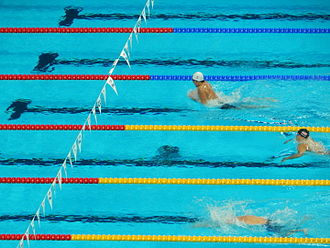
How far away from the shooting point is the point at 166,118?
5.86 m

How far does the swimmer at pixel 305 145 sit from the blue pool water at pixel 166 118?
5 centimetres

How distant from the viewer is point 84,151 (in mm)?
5656

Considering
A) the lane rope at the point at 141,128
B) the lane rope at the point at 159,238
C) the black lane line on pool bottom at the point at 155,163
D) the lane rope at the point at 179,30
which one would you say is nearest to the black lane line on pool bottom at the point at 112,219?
Answer: the lane rope at the point at 159,238

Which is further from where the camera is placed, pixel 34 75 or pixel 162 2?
pixel 162 2

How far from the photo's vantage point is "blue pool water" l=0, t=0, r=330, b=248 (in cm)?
535

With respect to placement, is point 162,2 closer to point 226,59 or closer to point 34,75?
point 226,59

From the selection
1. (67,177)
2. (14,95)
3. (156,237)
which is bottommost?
(156,237)

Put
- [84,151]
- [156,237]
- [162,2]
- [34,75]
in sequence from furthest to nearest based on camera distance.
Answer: [162,2] → [34,75] → [84,151] → [156,237]

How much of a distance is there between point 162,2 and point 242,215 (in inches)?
86.8

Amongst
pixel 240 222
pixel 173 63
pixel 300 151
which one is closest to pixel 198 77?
pixel 173 63

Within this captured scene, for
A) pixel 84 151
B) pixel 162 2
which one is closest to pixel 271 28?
pixel 162 2

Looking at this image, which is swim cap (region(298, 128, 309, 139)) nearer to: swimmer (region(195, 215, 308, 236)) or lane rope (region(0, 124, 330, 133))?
lane rope (region(0, 124, 330, 133))

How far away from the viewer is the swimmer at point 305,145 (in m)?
5.57

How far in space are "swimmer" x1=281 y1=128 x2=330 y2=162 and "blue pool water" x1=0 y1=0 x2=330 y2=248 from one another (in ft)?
0.17
